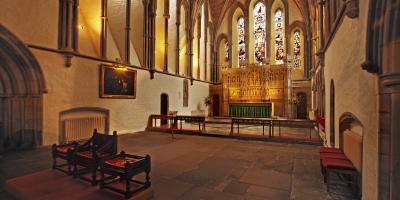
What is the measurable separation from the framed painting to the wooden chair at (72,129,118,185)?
4796 mm

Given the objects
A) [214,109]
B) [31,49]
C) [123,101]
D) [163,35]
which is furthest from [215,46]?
[31,49]

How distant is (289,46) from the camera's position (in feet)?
51.9

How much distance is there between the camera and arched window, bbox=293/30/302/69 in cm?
1567

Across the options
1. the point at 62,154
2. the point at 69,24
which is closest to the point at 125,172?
the point at 62,154

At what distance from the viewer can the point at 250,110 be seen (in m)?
15.0

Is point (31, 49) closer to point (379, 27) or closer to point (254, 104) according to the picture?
point (379, 27)

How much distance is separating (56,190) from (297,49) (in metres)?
17.3

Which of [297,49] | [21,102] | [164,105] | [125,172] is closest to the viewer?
[125,172]

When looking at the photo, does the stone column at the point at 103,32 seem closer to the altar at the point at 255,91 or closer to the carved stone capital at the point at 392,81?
the carved stone capital at the point at 392,81

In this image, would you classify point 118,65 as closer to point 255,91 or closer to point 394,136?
point 394,136

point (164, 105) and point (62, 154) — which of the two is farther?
point (164, 105)

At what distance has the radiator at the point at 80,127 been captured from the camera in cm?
682

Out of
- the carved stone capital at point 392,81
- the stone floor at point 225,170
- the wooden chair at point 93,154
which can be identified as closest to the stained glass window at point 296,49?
the stone floor at point 225,170

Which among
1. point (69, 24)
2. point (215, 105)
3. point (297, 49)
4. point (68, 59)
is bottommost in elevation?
point (215, 105)
